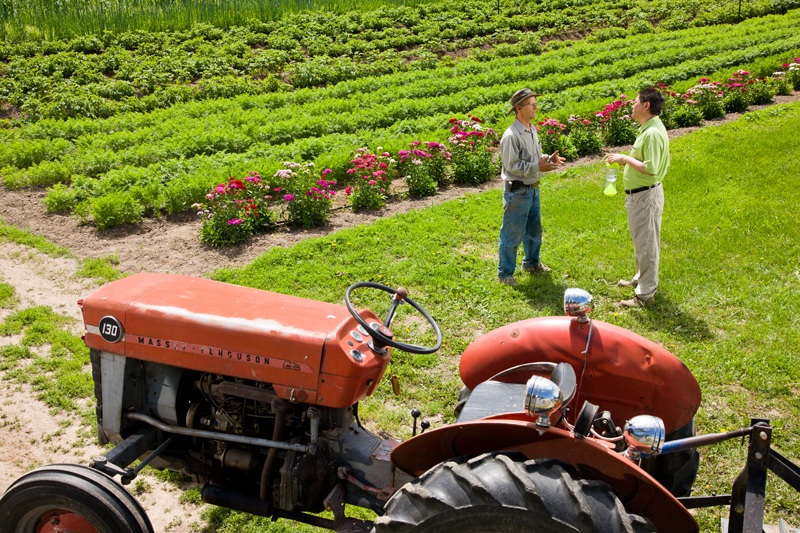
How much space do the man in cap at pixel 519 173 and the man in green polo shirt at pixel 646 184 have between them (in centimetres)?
76

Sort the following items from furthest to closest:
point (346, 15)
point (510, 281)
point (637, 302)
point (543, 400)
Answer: point (346, 15) → point (510, 281) → point (637, 302) → point (543, 400)

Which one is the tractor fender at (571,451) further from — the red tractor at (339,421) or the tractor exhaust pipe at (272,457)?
the tractor exhaust pipe at (272,457)

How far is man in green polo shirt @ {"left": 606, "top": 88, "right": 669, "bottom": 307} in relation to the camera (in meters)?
5.28

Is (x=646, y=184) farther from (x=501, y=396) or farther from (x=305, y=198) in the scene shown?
(x=305, y=198)

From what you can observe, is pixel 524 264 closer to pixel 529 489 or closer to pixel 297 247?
pixel 297 247

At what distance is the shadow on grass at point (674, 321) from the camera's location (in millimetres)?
5207

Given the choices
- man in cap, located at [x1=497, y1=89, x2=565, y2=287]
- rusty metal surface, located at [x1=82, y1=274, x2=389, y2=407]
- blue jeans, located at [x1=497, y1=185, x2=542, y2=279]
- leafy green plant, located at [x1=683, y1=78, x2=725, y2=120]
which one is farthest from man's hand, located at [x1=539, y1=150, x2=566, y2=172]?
leafy green plant, located at [x1=683, y1=78, x2=725, y2=120]

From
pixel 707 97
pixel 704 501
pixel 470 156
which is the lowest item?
pixel 704 501

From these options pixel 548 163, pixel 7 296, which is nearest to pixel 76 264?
pixel 7 296

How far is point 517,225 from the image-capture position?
6.00 m

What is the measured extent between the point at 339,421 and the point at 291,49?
17608 mm

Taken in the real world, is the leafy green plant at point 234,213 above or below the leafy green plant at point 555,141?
below

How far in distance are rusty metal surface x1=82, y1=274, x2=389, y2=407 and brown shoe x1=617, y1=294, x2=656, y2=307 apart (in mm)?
3440

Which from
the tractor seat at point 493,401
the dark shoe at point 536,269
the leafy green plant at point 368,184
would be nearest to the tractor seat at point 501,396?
the tractor seat at point 493,401
